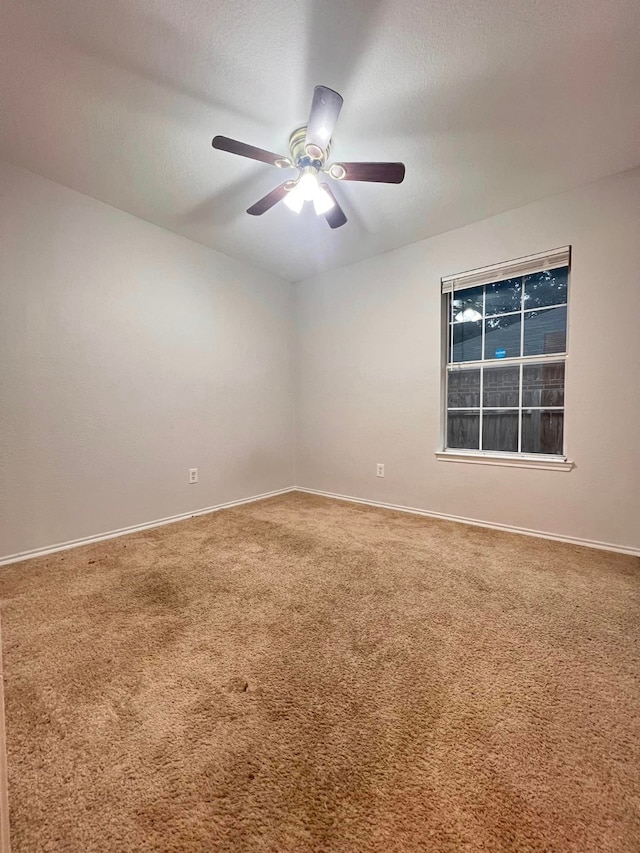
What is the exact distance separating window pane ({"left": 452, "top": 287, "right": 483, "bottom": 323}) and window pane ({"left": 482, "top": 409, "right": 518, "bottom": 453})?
0.82 meters

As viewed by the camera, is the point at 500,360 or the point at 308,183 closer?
the point at 308,183

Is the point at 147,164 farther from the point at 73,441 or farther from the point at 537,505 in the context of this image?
the point at 537,505

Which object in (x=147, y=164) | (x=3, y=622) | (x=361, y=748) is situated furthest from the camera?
(x=147, y=164)

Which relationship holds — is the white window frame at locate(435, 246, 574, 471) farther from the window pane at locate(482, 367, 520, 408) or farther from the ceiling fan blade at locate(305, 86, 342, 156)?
the ceiling fan blade at locate(305, 86, 342, 156)

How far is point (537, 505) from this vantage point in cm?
245

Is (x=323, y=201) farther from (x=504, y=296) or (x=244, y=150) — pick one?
(x=504, y=296)

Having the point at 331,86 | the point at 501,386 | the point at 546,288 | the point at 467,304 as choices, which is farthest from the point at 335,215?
the point at 501,386

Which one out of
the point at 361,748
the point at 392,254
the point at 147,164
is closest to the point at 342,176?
the point at 147,164

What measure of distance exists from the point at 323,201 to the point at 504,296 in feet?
5.35

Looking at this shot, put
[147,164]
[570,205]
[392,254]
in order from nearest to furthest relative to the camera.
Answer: [147,164]
[570,205]
[392,254]

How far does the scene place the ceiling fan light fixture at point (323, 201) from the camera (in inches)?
75.3

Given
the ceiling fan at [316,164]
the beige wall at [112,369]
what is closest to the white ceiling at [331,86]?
the ceiling fan at [316,164]

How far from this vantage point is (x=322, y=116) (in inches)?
56.8

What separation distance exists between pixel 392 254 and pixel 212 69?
1.95m
